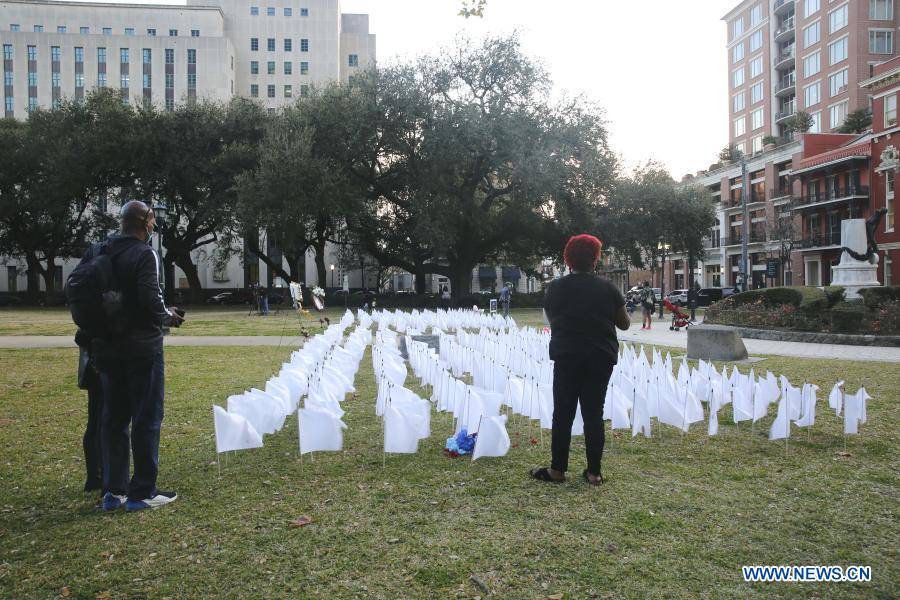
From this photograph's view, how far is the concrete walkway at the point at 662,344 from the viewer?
1460 cm

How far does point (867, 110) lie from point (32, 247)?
6640 cm

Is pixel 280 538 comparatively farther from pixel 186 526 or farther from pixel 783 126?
pixel 783 126

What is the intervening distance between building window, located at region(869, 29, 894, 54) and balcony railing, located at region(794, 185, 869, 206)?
13.5 metres

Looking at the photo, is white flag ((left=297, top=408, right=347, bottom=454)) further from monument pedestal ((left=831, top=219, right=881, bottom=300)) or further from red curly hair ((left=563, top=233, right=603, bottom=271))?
monument pedestal ((left=831, top=219, right=881, bottom=300))

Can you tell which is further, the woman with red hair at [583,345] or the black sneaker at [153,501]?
the woman with red hair at [583,345]

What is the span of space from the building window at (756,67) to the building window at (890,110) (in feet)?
92.2

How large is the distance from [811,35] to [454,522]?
69.0 meters

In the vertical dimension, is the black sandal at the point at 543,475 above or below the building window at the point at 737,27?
below

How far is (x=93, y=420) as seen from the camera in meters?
4.91

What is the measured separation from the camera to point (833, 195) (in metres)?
49.2

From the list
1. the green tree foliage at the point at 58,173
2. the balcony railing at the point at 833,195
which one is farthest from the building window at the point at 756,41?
the green tree foliage at the point at 58,173

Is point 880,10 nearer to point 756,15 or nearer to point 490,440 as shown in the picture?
point 756,15

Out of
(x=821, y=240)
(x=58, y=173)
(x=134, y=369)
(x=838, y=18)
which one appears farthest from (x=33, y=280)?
(x=838, y=18)

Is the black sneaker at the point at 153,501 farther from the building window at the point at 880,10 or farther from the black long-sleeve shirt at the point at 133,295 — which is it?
the building window at the point at 880,10
